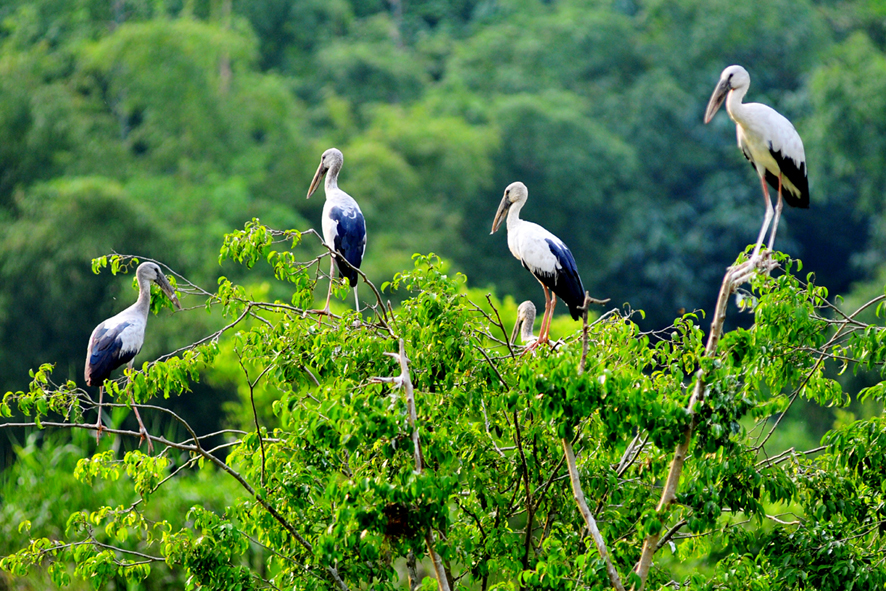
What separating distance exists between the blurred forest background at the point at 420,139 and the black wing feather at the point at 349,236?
1085cm

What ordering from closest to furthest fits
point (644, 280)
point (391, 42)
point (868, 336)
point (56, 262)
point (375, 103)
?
1. point (868, 336)
2. point (56, 262)
3. point (644, 280)
4. point (375, 103)
5. point (391, 42)

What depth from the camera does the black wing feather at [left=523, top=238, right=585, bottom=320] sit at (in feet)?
21.7

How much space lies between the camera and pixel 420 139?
25.0 meters

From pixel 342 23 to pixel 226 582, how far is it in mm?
28775

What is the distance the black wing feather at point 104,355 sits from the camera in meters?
6.58

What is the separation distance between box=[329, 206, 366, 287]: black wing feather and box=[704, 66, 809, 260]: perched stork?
7.32 ft

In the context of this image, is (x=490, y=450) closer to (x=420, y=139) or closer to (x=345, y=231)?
(x=345, y=231)

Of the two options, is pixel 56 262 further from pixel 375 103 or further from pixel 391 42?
pixel 391 42

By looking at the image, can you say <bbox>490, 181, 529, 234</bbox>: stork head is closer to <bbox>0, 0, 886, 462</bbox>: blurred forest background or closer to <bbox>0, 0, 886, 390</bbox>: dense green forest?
<bbox>0, 0, 886, 462</bbox>: blurred forest background

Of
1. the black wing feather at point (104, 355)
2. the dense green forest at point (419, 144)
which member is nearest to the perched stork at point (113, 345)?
the black wing feather at point (104, 355)

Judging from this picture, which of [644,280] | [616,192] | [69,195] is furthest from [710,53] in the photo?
[69,195]

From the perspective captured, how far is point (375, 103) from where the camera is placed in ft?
94.4

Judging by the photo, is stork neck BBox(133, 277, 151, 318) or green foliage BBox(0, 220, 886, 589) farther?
stork neck BBox(133, 277, 151, 318)

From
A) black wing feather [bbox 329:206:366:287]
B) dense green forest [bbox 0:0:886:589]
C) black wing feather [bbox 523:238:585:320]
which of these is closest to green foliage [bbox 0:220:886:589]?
black wing feather [bbox 523:238:585:320]
